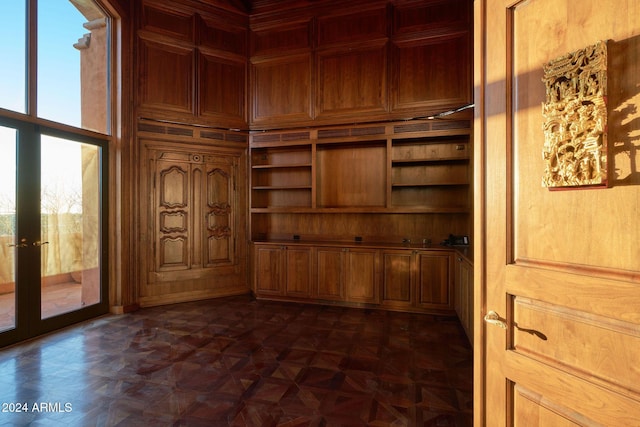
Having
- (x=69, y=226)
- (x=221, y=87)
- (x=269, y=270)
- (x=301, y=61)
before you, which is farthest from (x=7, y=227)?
(x=301, y=61)

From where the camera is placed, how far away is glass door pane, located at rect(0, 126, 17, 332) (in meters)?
3.02

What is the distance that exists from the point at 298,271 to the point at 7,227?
125 inches

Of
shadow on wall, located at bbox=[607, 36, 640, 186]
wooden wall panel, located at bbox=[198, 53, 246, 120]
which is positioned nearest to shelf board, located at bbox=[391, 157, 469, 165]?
wooden wall panel, located at bbox=[198, 53, 246, 120]

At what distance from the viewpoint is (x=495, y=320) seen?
114 centimetres

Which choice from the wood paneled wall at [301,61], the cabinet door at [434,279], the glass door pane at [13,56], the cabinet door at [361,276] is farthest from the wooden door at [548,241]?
the glass door pane at [13,56]

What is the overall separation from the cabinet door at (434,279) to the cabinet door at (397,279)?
0.11 meters

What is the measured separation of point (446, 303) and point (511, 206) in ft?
10.4

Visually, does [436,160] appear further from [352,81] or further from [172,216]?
[172,216]

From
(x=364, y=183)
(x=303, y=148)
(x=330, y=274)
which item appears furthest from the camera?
(x=303, y=148)

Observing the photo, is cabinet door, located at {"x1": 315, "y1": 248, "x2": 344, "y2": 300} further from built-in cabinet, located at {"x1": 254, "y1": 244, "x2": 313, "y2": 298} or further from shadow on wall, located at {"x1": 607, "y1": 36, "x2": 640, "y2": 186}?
shadow on wall, located at {"x1": 607, "y1": 36, "x2": 640, "y2": 186}

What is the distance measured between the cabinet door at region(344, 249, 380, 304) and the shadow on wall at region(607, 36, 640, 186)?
3.41 m

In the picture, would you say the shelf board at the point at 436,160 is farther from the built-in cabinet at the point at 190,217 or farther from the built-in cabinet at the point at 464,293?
the built-in cabinet at the point at 190,217

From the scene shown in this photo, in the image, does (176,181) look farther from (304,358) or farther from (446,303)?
(446,303)

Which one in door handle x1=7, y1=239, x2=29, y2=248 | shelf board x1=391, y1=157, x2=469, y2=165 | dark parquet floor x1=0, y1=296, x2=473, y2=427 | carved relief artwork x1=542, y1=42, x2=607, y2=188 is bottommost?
dark parquet floor x1=0, y1=296, x2=473, y2=427
